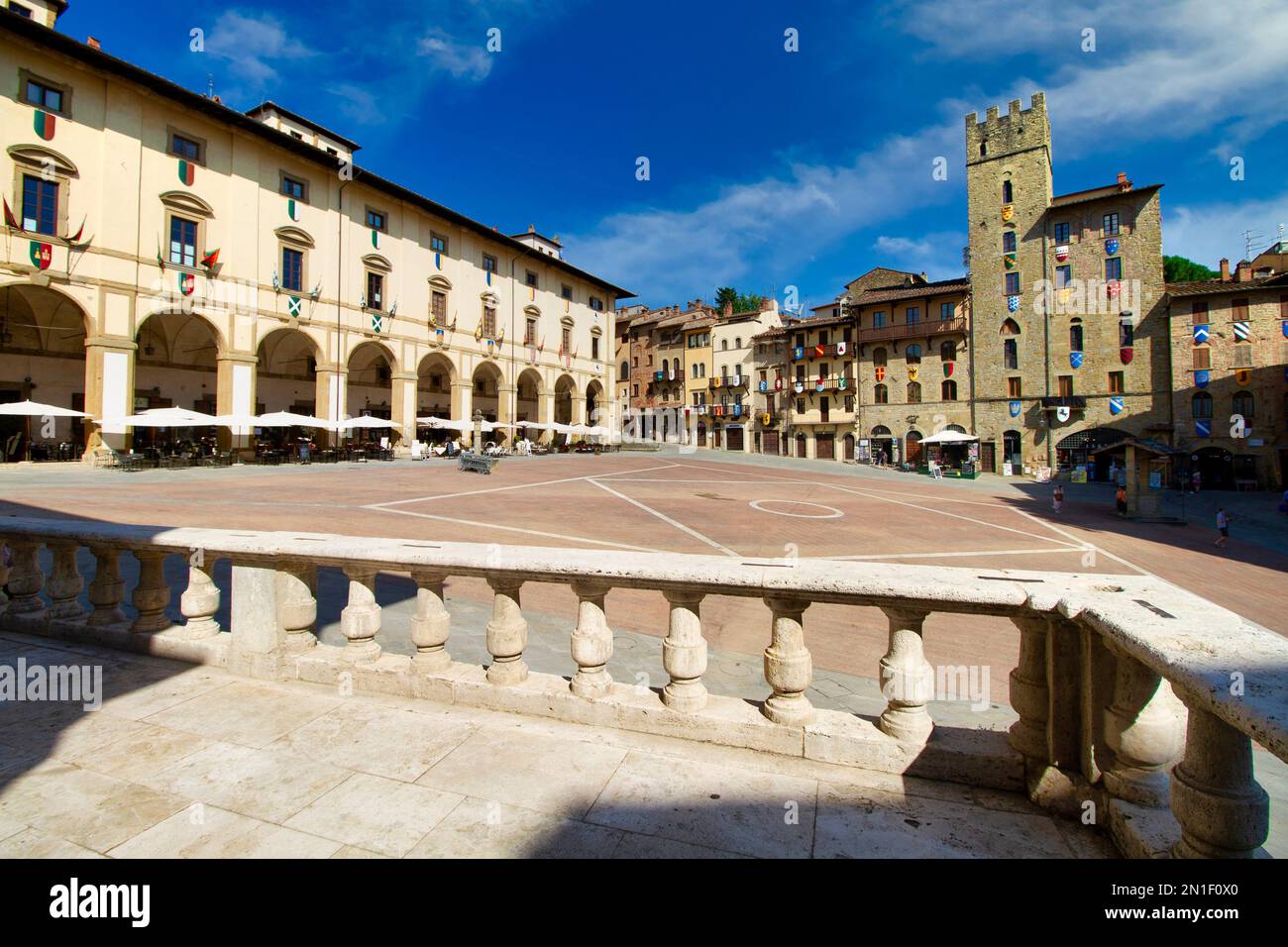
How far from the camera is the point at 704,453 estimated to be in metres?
50.0

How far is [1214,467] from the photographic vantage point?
40531 millimetres

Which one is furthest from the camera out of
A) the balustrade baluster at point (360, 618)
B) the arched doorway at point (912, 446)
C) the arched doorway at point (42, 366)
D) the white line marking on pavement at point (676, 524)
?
the arched doorway at point (912, 446)

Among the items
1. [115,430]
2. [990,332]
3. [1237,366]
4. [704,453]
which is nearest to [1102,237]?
[990,332]

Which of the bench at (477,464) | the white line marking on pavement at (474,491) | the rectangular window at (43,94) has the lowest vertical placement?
the white line marking on pavement at (474,491)

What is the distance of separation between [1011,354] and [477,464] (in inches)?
1682

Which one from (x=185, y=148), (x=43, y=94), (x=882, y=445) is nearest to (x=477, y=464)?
(x=185, y=148)

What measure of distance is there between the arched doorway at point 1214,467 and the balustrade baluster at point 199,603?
5319cm

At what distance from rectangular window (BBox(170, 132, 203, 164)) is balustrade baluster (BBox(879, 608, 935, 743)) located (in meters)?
38.7

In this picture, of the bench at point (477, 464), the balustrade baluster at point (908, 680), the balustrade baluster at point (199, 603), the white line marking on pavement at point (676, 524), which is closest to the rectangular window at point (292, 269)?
the bench at point (477, 464)

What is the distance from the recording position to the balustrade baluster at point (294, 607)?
13.6 feet

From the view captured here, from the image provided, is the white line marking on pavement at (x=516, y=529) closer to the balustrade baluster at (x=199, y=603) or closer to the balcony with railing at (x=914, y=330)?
the balustrade baluster at (x=199, y=603)

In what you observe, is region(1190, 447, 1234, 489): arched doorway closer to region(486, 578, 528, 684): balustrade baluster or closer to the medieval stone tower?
the medieval stone tower

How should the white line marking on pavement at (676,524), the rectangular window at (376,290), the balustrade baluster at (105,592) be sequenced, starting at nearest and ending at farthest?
1. the balustrade baluster at (105,592)
2. the white line marking on pavement at (676,524)
3. the rectangular window at (376,290)
